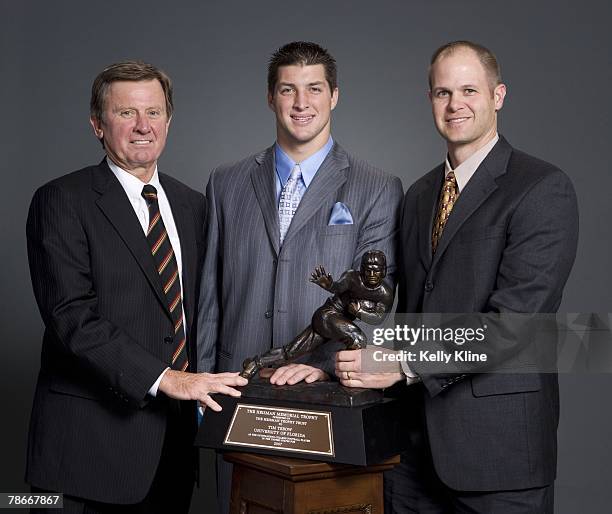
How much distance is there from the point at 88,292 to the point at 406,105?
273cm

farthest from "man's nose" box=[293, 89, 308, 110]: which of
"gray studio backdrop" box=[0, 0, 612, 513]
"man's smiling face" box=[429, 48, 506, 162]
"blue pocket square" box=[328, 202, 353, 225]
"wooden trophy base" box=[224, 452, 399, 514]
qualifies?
"gray studio backdrop" box=[0, 0, 612, 513]

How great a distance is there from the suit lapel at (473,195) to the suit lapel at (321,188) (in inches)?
21.4

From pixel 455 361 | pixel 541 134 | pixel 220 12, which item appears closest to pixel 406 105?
pixel 541 134

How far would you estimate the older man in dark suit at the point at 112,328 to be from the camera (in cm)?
318

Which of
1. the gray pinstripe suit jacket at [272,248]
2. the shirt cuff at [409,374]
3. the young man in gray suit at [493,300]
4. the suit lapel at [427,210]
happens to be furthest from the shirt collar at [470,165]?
the shirt cuff at [409,374]

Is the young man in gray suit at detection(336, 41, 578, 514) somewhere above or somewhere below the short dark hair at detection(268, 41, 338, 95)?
below

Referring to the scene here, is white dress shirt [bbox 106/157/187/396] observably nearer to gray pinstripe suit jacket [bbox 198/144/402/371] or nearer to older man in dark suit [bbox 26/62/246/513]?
older man in dark suit [bbox 26/62/246/513]

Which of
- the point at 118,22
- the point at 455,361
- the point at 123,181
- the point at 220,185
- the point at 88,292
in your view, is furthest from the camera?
the point at 118,22

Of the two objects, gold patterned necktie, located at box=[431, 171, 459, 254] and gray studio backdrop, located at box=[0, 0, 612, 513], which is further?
gray studio backdrop, located at box=[0, 0, 612, 513]

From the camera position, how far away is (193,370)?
11.7 feet

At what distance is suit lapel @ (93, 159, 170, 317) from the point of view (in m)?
3.30

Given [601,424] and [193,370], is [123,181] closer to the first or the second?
[193,370]

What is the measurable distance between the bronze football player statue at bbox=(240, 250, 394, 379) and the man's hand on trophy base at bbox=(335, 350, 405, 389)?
36 mm

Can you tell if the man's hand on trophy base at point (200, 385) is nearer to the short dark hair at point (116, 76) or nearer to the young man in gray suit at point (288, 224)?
the young man in gray suit at point (288, 224)
